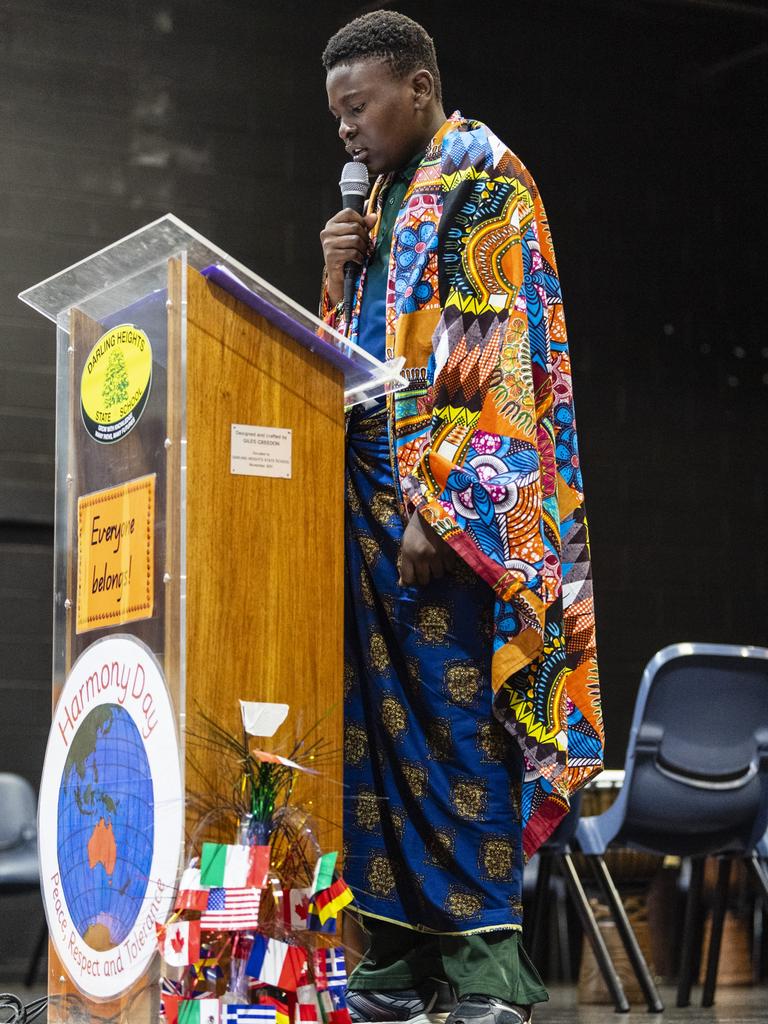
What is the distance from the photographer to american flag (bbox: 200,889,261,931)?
157 centimetres

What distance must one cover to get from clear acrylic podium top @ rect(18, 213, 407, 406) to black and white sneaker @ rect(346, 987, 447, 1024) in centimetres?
85

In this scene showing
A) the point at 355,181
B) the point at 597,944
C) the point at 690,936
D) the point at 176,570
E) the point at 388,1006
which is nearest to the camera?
the point at 176,570

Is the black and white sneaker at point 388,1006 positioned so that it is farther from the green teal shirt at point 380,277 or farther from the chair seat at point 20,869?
the chair seat at point 20,869

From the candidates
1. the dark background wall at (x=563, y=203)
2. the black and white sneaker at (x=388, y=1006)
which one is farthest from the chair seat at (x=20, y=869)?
the black and white sneaker at (x=388, y=1006)

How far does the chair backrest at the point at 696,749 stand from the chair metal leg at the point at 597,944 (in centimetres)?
23

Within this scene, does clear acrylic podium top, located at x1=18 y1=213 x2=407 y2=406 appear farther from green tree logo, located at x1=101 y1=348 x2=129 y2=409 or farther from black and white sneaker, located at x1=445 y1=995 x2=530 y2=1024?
black and white sneaker, located at x1=445 y1=995 x2=530 y2=1024

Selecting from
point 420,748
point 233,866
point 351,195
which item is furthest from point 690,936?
point 233,866

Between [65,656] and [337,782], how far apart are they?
0.40 m

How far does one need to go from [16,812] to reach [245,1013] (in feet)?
9.18

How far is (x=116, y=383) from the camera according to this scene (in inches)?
73.3

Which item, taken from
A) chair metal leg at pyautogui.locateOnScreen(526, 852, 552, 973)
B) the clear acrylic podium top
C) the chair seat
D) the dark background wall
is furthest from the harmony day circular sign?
the dark background wall

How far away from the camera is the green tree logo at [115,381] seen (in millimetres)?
1847

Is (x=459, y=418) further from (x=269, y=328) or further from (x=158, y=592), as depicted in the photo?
(x=158, y=592)

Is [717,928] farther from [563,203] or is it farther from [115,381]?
[563,203]
